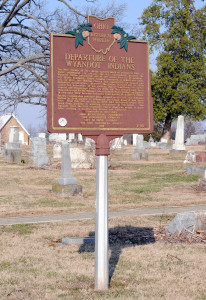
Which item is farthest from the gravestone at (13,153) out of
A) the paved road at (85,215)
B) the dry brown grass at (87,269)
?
the dry brown grass at (87,269)

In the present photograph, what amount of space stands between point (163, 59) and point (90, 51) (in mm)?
40170

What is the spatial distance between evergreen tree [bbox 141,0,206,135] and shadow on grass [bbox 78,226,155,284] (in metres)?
36.0

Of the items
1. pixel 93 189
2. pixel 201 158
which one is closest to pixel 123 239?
pixel 93 189

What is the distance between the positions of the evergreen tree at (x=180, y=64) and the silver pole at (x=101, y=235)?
39.5 m

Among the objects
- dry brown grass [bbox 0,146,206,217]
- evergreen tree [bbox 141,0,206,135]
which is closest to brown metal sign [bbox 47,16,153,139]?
dry brown grass [bbox 0,146,206,217]

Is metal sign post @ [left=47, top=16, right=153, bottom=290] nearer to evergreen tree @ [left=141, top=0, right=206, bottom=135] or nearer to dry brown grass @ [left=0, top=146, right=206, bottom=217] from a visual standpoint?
dry brown grass @ [left=0, top=146, right=206, bottom=217]


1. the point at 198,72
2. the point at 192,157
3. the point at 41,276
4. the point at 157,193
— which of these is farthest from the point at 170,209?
the point at 198,72

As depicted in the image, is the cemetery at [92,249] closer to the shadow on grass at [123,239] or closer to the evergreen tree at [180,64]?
the shadow on grass at [123,239]

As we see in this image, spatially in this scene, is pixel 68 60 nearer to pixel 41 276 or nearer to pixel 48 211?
pixel 41 276

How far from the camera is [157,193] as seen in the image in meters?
16.5

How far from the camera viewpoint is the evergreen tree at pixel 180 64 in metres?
46.1

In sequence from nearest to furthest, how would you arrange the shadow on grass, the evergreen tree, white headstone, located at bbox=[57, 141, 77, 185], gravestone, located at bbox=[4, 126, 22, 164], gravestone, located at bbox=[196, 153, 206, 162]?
1. the shadow on grass
2. white headstone, located at bbox=[57, 141, 77, 185]
3. gravestone, located at bbox=[196, 153, 206, 162]
4. gravestone, located at bbox=[4, 126, 22, 164]
5. the evergreen tree

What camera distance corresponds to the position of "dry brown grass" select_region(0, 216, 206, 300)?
657 centimetres

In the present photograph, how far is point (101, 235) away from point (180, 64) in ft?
134
